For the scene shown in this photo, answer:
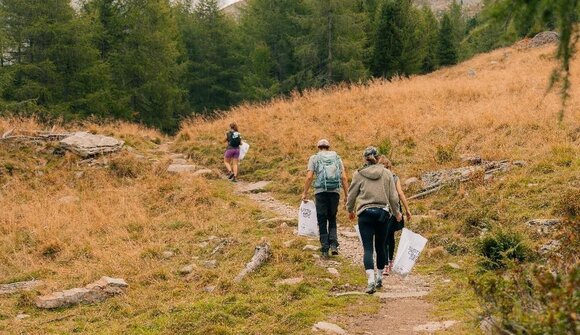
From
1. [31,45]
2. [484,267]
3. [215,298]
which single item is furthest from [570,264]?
[31,45]

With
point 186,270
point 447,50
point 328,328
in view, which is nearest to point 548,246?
point 328,328

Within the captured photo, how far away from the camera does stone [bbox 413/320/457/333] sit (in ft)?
19.5

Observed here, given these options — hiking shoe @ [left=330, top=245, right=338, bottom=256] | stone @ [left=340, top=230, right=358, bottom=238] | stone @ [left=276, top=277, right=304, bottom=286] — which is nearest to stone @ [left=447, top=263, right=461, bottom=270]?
hiking shoe @ [left=330, top=245, right=338, bottom=256]

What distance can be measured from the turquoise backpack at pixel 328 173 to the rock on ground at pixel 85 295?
3369mm

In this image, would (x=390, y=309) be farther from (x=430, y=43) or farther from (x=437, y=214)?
(x=430, y=43)

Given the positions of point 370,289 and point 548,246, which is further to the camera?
point 548,246

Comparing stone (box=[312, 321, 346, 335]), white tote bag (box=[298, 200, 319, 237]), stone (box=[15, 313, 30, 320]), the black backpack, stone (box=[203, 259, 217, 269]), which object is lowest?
stone (box=[203, 259, 217, 269])

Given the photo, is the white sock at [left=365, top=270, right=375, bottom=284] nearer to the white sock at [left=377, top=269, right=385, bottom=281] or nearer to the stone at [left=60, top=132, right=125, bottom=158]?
the white sock at [left=377, top=269, right=385, bottom=281]

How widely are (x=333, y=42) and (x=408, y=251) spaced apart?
2719cm

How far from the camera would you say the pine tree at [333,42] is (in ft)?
108

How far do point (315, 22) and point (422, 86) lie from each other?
1374cm

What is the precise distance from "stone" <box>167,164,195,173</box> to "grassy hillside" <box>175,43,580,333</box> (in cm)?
154

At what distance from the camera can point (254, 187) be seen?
14898 millimetres

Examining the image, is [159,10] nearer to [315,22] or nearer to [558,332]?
[315,22]
